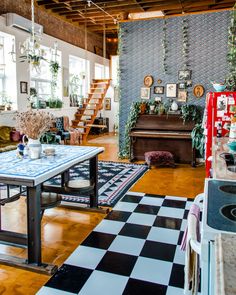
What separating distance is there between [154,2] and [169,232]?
691 centimetres

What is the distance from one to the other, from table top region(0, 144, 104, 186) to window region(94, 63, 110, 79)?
1028cm

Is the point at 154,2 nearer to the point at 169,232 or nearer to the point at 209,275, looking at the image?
the point at 169,232

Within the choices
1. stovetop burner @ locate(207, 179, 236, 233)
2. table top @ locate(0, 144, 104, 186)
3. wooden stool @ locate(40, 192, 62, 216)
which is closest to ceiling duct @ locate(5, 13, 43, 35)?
table top @ locate(0, 144, 104, 186)

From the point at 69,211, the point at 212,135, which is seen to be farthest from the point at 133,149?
the point at 69,211

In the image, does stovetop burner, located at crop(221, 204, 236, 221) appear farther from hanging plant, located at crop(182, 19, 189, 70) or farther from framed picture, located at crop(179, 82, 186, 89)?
hanging plant, located at crop(182, 19, 189, 70)

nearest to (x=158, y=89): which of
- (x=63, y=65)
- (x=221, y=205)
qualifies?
(x=63, y=65)

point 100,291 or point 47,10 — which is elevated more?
point 47,10

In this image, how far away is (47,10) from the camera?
9.23m

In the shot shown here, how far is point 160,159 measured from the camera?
6438 mm

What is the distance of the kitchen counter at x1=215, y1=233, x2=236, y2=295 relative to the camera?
0.68m

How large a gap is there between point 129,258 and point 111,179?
2730 millimetres

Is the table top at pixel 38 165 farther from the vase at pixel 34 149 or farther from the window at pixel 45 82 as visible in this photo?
the window at pixel 45 82

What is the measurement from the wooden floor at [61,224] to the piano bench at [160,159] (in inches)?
12.3

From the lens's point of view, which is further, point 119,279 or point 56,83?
point 56,83
